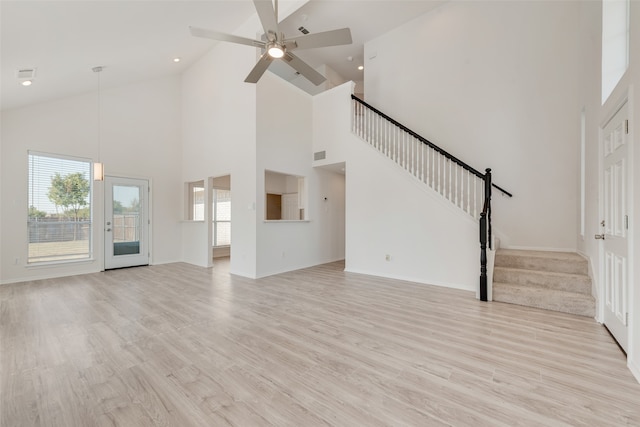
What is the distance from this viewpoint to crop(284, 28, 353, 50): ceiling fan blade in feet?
9.23

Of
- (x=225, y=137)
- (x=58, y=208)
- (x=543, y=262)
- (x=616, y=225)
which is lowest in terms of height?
(x=543, y=262)

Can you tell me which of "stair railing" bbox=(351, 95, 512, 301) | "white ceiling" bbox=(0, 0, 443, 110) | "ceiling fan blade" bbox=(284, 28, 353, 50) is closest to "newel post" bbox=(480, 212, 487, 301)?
"stair railing" bbox=(351, 95, 512, 301)

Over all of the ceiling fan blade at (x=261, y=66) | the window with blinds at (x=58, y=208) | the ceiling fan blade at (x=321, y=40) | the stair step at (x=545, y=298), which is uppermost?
the ceiling fan blade at (x=321, y=40)

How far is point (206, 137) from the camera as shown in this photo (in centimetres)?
650

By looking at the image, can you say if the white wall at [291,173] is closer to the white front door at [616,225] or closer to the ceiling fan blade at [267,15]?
the ceiling fan blade at [267,15]

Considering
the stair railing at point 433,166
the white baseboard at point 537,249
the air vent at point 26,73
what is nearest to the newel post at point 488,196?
the stair railing at point 433,166

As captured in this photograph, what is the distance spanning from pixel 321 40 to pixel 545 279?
13.6 ft

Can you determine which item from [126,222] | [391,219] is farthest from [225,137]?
[391,219]

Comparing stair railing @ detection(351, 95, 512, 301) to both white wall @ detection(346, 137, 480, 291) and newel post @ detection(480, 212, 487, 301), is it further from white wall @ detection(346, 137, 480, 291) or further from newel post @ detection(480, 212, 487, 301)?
white wall @ detection(346, 137, 480, 291)

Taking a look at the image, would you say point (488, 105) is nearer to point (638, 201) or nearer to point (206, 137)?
point (638, 201)

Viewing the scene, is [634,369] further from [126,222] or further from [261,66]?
[126,222]

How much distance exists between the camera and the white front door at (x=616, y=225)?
2271 millimetres

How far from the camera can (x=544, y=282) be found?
11.3 ft

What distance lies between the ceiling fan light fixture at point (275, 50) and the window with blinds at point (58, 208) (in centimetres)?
543
